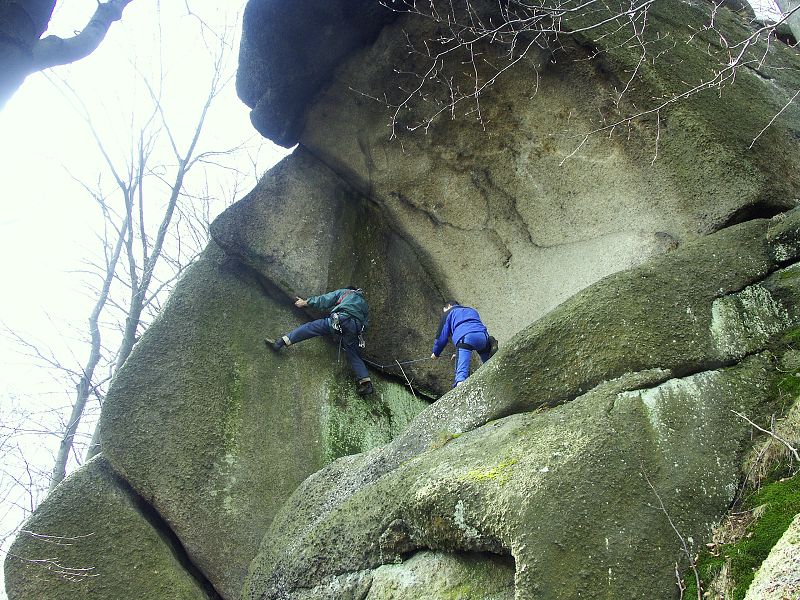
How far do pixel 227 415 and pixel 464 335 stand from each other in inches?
83.8

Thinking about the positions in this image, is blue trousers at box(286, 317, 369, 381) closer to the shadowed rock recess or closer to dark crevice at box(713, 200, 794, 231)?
the shadowed rock recess

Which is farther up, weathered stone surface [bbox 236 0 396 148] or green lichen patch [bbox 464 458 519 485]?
weathered stone surface [bbox 236 0 396 148]

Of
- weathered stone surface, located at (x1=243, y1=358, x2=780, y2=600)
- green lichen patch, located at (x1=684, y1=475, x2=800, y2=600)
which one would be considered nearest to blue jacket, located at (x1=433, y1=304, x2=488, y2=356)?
weathered stone surface, located at (x1=243, y1=358, x2=780, y2=600)

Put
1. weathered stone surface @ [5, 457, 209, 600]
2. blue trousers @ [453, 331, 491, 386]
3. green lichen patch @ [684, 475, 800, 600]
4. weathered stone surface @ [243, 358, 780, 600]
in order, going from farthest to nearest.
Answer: blue trousers @ [453, 331, 491, 386] → weathered stone surface @ [5, 457, 209, 600] → weathered stone surface @ [243, 358, 780, 600] → green lichen patch @ [684, 475, 800, 600]

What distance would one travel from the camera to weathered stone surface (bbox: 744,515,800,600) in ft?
8.01

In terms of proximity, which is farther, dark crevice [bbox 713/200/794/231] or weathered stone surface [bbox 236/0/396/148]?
weathered stone surface [bbox 236/0/396/148]

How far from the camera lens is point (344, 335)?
21.8 ft

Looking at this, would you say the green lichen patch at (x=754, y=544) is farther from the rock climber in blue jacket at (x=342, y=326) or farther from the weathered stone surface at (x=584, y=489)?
the rock climber in blue jacket at (x=342, y=326)

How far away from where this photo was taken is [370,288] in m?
7.32

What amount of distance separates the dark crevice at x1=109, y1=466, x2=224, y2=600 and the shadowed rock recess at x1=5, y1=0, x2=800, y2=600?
2cm

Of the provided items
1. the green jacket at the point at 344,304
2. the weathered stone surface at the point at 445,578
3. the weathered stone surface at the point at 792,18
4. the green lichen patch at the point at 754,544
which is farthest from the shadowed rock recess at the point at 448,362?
the weathered stone surface at the point at 792,18

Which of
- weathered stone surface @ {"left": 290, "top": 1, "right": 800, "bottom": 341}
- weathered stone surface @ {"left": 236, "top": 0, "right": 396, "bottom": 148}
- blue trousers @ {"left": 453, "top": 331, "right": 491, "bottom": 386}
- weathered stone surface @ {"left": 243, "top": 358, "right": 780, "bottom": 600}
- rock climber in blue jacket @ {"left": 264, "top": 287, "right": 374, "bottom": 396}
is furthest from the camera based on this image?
weathered stone surface @ {"left": 236, "top": 0, "right": 396, "bottom": 148}

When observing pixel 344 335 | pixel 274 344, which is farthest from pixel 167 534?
pixel 344 335

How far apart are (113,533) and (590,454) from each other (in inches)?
149
